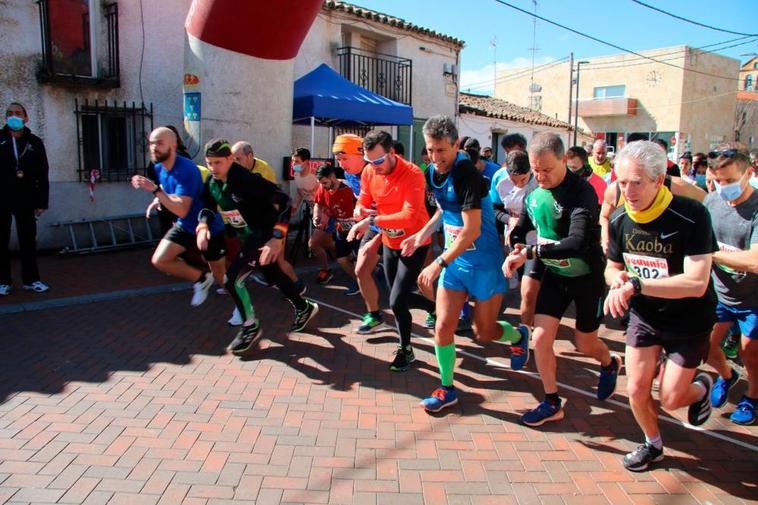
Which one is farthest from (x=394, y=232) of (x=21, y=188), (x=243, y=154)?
(x=21, y=188)

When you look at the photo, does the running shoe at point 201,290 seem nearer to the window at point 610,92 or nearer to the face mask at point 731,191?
the face mask at point 731,191

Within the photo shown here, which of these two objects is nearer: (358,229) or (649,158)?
(649,158)

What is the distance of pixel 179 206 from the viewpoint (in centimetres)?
511

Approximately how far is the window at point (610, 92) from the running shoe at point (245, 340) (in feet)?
142

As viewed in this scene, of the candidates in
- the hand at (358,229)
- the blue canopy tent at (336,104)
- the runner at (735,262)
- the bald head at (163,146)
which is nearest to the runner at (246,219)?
the bald head at (163,146)

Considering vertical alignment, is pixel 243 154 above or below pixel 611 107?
below

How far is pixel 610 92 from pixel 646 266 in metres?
44.5

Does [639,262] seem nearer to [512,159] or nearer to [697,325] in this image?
[697,325]

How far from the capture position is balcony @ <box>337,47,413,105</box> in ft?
48.4

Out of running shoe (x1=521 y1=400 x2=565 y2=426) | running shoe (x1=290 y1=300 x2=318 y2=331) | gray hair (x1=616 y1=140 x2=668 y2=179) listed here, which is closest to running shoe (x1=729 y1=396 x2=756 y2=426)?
running shoe (x1=521 y1=400 x2=565 y2=426)

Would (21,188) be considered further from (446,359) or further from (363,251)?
(446,359)

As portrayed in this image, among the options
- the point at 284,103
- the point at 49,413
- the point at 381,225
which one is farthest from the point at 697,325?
the point at 284,103

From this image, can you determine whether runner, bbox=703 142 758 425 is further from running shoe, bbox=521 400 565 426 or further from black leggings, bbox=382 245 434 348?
black leggings, bbox=382 245 434 348

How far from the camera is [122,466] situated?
321cm
